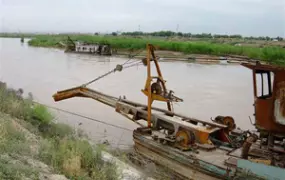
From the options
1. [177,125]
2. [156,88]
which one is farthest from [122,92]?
[177,125]

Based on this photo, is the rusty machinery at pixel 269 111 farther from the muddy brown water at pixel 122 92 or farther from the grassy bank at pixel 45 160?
the muddy brown water at pixel 122 92

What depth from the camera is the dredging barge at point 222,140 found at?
723 centimetres

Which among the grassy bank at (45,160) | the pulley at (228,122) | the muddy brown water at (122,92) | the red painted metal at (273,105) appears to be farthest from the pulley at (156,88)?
the grassy bank at (45,160)

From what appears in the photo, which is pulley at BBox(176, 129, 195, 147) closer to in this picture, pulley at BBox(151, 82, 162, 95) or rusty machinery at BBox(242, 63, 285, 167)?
rusty machinery at BBox(242, 63, 285, 167)

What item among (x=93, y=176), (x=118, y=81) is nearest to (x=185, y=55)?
(x=118, y=81)

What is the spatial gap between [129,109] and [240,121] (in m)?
6.25

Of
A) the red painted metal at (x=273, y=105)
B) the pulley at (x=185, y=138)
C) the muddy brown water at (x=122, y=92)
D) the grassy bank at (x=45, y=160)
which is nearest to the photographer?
the grassy bank at (x=45, y=160)

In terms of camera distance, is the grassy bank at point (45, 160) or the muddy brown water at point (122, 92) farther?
the muddy brown water at point (122, 92)

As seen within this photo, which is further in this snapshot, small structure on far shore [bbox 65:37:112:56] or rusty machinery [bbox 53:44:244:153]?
small structure on far shore [bbox 65:37:112:56]

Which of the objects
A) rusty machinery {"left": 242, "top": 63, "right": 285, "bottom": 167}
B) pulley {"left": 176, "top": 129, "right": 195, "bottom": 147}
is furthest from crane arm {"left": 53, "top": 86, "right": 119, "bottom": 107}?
rusty machinery {"left": 242, "top": 63, "right": 285, "bottom": 167}

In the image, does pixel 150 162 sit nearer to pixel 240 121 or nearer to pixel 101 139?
pixel 101 139

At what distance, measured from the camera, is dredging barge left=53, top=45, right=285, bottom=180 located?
723cm

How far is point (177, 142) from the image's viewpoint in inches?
359

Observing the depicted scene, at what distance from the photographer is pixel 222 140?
977 cm
